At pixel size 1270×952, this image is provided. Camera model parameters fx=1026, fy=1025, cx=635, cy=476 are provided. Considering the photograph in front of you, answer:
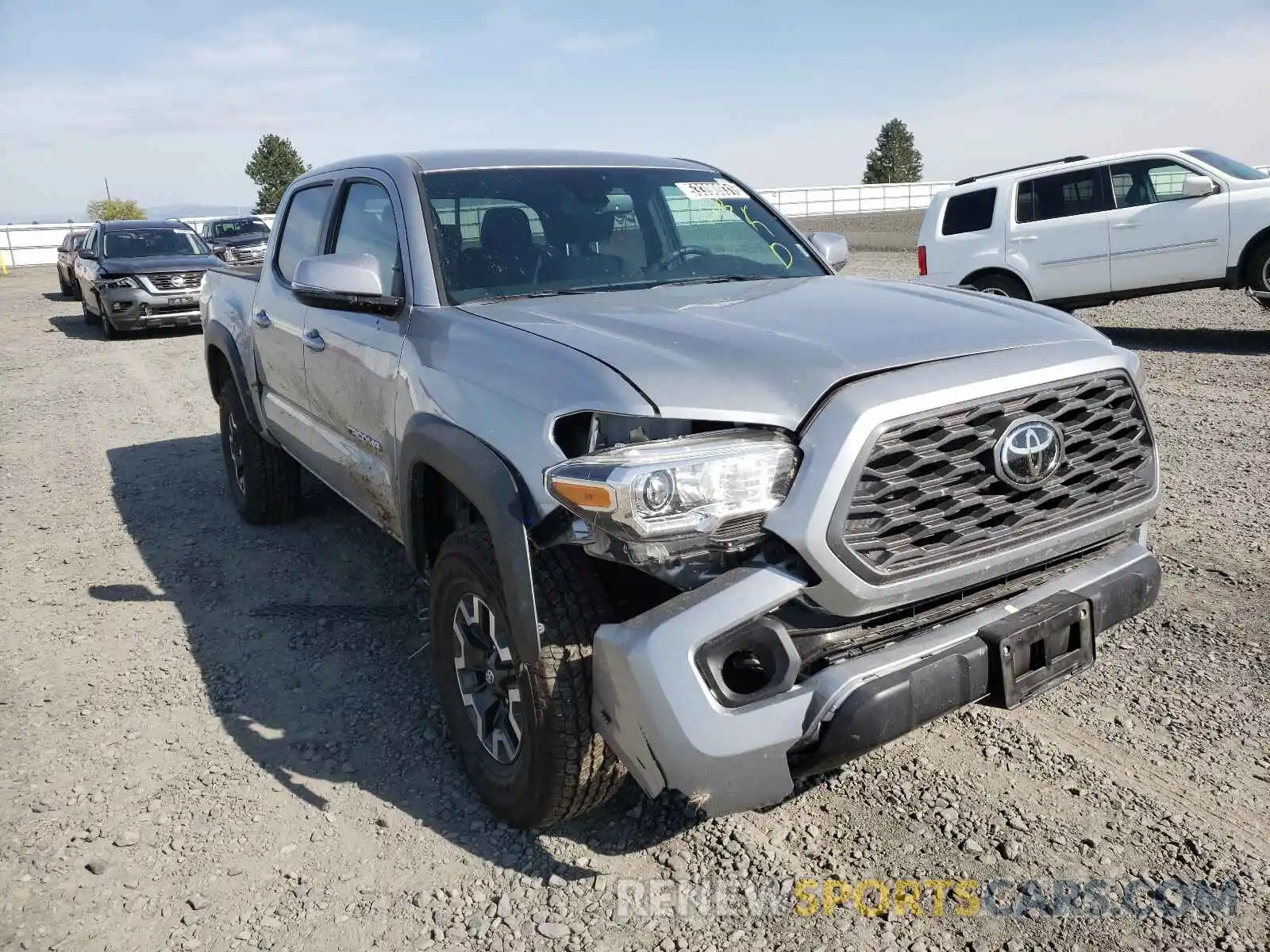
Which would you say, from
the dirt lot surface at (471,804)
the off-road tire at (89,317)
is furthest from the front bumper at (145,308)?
the dirt lot surface at (471,804)

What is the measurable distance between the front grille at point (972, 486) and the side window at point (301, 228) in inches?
121

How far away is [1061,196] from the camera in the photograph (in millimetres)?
10633

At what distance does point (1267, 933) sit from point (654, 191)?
10.2 ft

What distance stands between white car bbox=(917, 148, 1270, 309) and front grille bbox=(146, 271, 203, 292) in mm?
10215

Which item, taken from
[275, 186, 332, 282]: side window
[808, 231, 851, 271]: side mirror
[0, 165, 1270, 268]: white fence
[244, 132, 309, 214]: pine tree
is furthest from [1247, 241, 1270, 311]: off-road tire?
[244, 132, 309, 214]: pine tree

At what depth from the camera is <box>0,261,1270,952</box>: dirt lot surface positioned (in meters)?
2.56

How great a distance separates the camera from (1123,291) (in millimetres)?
10430

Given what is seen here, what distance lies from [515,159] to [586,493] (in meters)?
2.13

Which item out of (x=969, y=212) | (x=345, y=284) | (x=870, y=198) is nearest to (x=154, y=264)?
(x=969, y=212)

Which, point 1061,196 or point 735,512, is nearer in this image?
point 735,512

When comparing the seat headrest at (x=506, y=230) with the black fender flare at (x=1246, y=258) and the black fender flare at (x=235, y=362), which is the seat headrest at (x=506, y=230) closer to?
the black fender flare at (x=235, y=362)

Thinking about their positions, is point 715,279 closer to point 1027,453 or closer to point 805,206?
point 1027,453

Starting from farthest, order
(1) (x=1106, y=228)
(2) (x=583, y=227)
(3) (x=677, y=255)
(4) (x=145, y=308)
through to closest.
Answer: (4) (x=145, y=308), (1) (x=1106, y=228), (3) (x=677, y=255), (2) (x=583, y=227)

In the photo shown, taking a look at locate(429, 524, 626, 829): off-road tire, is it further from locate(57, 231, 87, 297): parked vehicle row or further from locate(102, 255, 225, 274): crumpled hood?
locate(57, 231, 87, 297): parked vehicle row
